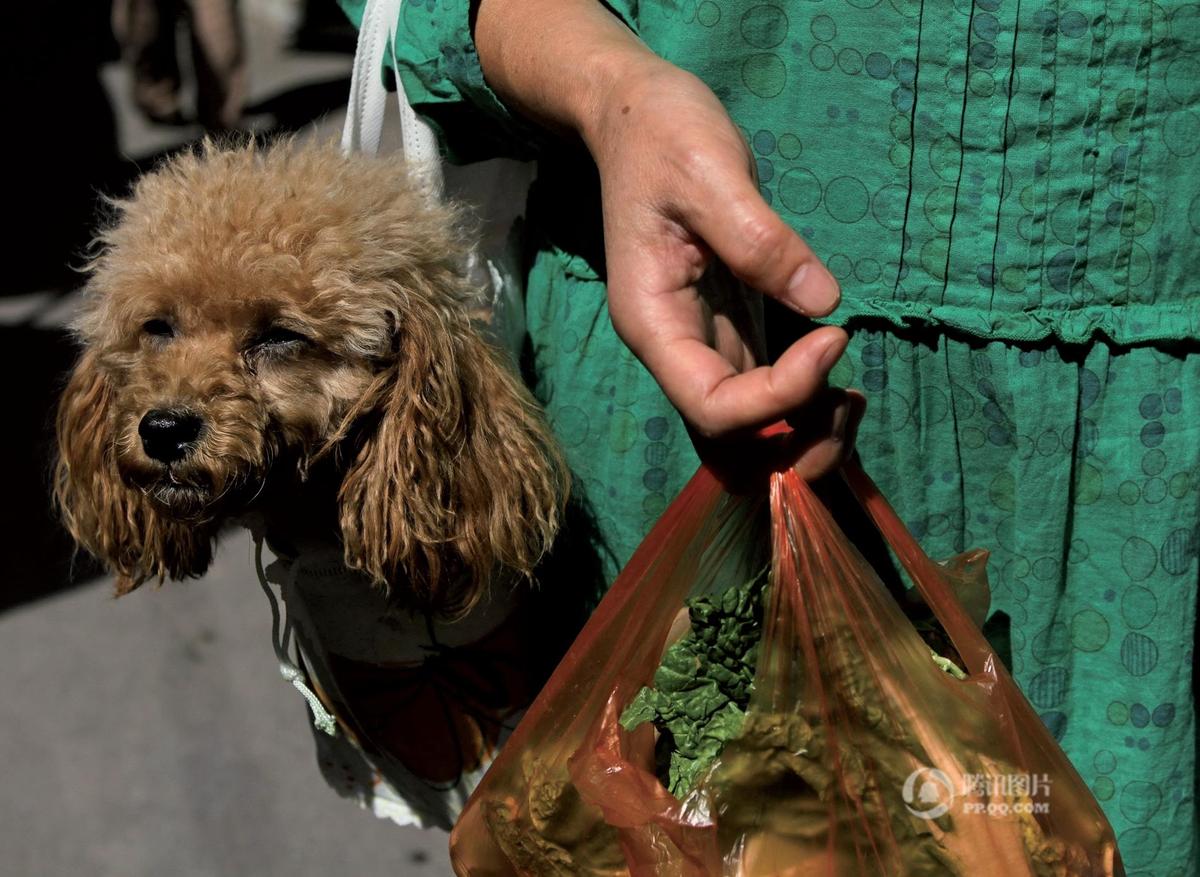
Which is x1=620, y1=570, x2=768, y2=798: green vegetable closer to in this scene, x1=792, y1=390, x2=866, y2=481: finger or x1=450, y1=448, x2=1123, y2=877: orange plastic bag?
x1=450, y1=448, x2=1123, y2=877: orange plastic bag

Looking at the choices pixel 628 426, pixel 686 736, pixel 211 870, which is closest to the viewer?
pixel 686 736

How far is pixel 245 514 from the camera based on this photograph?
1.59m

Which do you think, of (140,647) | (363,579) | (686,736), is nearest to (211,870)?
(140,647)

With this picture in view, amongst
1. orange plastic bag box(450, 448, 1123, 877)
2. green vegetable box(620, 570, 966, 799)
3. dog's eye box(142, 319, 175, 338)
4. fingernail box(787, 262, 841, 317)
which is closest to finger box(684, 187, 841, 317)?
fingernail box(787, 262, 841, 317)

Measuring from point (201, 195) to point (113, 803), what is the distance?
197 centimetres

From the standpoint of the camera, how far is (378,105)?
1.52m

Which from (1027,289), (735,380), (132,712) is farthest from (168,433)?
(132,712)

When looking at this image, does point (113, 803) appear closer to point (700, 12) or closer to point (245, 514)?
point (245, 514)

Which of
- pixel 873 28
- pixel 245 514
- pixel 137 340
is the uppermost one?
pixel 873 28

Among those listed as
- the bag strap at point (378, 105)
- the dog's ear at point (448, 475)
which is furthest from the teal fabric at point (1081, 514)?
the bag strap at point (378, 105)

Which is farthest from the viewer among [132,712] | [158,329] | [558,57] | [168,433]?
[132,712]

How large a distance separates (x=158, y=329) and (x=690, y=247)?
2.71 ft

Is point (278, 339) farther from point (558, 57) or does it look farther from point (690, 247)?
point (690, 247)

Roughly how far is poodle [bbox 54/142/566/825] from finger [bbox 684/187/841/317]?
1.89 feet
